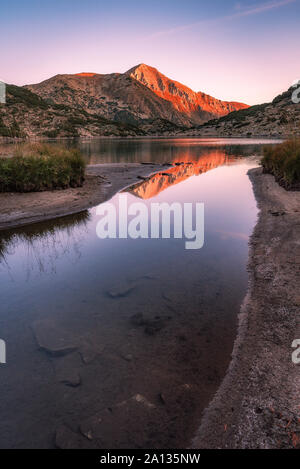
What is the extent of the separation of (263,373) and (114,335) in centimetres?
284

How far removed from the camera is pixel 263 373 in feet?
14.2

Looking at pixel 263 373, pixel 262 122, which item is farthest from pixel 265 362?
pixel 262 122

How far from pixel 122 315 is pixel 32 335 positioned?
192 cm

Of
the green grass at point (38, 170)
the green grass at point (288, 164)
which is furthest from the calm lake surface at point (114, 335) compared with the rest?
the green grass at point (288, 164)

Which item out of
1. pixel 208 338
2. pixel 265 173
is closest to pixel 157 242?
pixel 208 338

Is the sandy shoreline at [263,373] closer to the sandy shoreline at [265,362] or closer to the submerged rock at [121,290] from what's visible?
the sandy shoreline at [265,362]

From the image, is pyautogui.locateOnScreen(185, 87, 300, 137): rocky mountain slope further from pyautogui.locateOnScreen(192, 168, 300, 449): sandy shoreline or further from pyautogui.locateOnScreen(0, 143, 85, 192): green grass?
pyautogui.locateOnScreen(192, 168, 300, 449): sandy shoreline

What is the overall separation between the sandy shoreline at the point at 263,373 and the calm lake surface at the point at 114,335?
0.23 m

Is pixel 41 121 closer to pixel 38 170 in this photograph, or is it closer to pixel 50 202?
pixel 38 170

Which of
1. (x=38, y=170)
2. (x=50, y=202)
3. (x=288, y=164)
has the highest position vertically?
(x=288, y=164)

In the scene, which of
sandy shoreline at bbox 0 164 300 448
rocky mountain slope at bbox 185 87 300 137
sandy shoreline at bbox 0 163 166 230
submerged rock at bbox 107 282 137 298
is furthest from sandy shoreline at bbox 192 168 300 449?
rocky mountain slope at bbox 185 87 300 137

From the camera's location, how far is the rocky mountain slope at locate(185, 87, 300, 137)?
95.6 metres

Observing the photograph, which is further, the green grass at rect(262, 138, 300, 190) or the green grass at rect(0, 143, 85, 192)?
the green grass at rect(262, 138, 300, 190)

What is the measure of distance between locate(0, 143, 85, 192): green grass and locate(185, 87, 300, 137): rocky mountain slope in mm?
A: 81211
